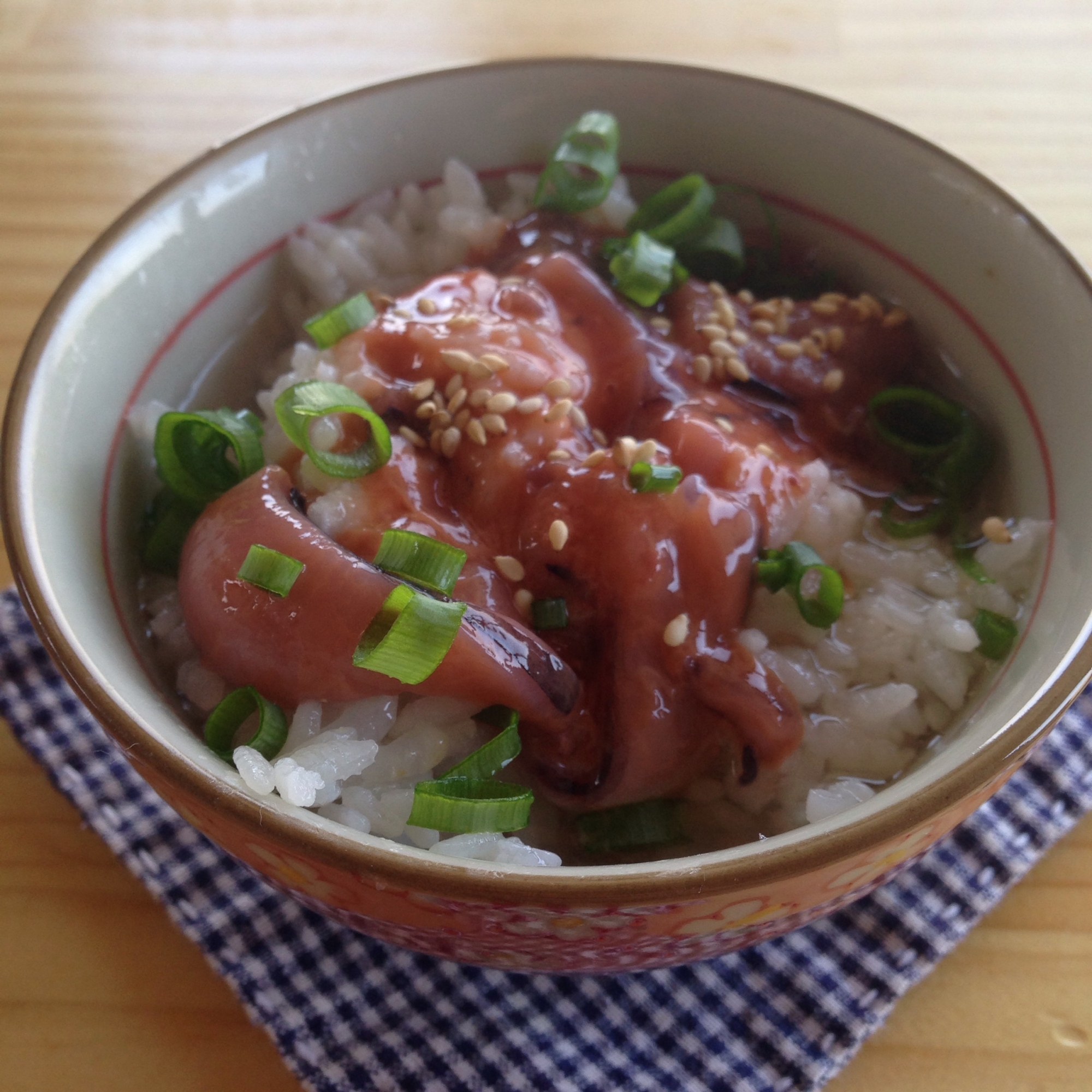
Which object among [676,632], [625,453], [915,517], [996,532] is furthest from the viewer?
[915,517]

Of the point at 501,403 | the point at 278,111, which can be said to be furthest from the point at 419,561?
the point at 278,111

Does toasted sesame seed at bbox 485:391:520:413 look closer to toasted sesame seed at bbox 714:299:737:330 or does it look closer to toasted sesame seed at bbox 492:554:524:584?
toasted sesame seed at bbox 492:554:524:584

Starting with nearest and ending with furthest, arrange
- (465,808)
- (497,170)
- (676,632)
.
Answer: (465,808) < (676,632) < (497,170)

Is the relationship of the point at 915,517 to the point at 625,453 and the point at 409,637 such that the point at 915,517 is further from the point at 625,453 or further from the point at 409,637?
the point at 409,637

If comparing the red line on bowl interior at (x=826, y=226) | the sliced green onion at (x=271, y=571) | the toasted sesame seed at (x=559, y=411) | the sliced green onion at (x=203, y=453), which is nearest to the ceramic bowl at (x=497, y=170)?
the red line on bowl interior at (x=826, y=226)

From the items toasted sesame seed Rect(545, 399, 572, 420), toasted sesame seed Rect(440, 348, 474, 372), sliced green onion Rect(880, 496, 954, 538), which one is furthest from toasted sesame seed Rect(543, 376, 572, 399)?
sliced green onion Rect(880, 496, 954, 538)

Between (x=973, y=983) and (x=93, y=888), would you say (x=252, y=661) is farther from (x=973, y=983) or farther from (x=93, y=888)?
(x=973, y=983)
